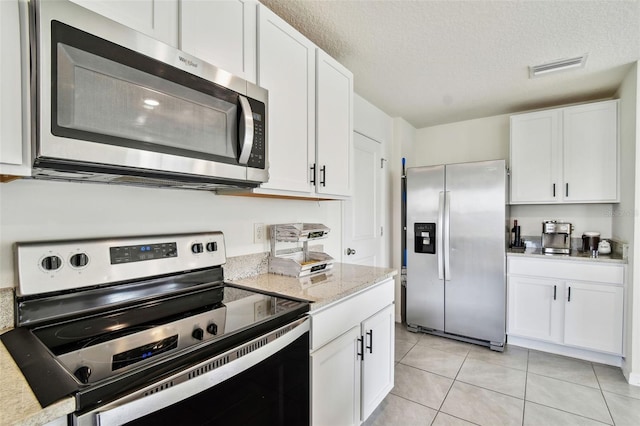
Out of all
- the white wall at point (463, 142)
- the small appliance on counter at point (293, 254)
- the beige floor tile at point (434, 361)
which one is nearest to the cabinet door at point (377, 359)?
the small appliance on counter at point (293, 254)

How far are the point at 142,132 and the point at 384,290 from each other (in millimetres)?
1541

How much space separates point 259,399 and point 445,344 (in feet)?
8.30

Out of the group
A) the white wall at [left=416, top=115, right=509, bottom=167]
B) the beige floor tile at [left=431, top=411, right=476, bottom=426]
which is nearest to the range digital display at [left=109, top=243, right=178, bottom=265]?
the beige floor tile at [left=431, top=411, right=476, bottom=426]

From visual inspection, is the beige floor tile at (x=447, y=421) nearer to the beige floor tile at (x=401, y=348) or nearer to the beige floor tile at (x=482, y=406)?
the beige floor tile at (x=482, y=406)

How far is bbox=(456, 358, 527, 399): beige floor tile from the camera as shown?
2.27m

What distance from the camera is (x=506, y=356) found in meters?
2.78

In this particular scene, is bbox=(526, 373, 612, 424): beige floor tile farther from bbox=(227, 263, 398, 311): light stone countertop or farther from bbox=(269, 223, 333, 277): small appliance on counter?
bbox=(269, 223, 333, 277): small appliance on counter

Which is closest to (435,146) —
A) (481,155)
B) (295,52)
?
(481,155)

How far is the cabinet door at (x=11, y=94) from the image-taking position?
766mm

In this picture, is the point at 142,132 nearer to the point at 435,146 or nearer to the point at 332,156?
the point at 332,156

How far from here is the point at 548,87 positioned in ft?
8.99

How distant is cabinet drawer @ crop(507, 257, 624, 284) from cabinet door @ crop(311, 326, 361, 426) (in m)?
2.11

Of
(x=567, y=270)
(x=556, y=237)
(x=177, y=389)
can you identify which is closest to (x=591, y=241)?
(x=556, y=237)

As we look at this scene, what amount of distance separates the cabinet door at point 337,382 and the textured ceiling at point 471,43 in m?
1.77
